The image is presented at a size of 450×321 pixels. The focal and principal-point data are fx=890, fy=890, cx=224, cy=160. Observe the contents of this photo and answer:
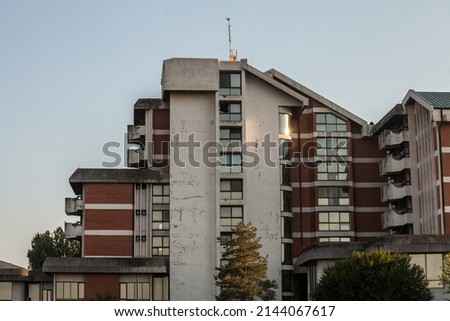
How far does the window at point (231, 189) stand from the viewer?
6250cm

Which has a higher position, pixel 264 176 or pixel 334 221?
pixel 264 176

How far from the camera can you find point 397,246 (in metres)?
49.3

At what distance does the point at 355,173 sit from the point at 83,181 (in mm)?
20460

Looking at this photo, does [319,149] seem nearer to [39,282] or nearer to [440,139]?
[440,139]

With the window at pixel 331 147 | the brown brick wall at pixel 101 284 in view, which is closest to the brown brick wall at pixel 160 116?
the window at pixel 331 147

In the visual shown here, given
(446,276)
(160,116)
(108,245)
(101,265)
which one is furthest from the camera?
(160,116)

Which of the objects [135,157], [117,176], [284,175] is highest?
[135,157]

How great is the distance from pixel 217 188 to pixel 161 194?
4259mm

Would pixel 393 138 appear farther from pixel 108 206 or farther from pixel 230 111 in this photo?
pixel 108 206

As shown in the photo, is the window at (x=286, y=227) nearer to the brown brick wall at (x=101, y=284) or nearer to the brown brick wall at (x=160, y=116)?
the brown brick wall at (x=160, y=116)

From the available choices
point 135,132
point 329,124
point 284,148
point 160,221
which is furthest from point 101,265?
point 329,124

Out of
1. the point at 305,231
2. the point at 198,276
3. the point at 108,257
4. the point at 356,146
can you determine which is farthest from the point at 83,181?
the point at 356,146

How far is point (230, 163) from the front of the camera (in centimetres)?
6319

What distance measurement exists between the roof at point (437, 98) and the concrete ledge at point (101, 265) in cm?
2088
